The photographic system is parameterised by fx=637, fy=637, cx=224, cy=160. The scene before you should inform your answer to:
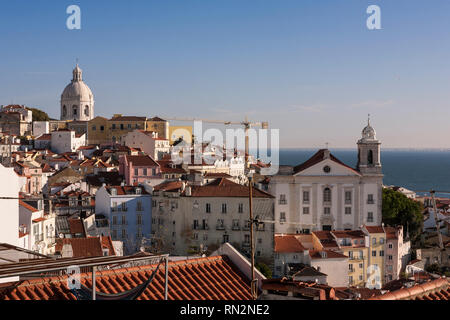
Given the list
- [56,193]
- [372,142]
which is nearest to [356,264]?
[372,142]

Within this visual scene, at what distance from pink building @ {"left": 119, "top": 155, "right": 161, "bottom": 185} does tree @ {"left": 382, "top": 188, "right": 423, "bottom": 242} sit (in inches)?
698

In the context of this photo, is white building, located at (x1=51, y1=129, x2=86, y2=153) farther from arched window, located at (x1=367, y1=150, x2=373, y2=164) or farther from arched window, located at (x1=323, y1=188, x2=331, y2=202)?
arched window, located at (x1=367, y1=150, x2=373, y2=164)

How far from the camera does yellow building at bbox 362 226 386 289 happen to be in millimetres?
34562

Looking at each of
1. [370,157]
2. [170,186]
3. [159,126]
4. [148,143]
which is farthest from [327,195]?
[159,126]

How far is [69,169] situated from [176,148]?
59.0 ft

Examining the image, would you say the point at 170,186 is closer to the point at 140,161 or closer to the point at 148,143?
the point at 140,161

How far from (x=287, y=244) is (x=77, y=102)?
56.0m

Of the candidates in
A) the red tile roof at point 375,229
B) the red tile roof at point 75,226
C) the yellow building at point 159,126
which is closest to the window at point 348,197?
the red tile roof at point 375,229

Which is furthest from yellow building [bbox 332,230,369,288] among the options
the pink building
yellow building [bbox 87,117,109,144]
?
yellow building [bbox 87,117,109,144]

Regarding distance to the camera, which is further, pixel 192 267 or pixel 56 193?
pixel 56 193

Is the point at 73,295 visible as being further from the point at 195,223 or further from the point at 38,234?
the point at 195,223

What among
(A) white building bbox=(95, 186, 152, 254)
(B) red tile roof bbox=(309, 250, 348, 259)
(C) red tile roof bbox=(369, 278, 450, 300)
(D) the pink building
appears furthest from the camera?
(D) the pink building

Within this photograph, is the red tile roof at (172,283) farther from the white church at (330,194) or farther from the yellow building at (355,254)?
the white church at (330,194)
